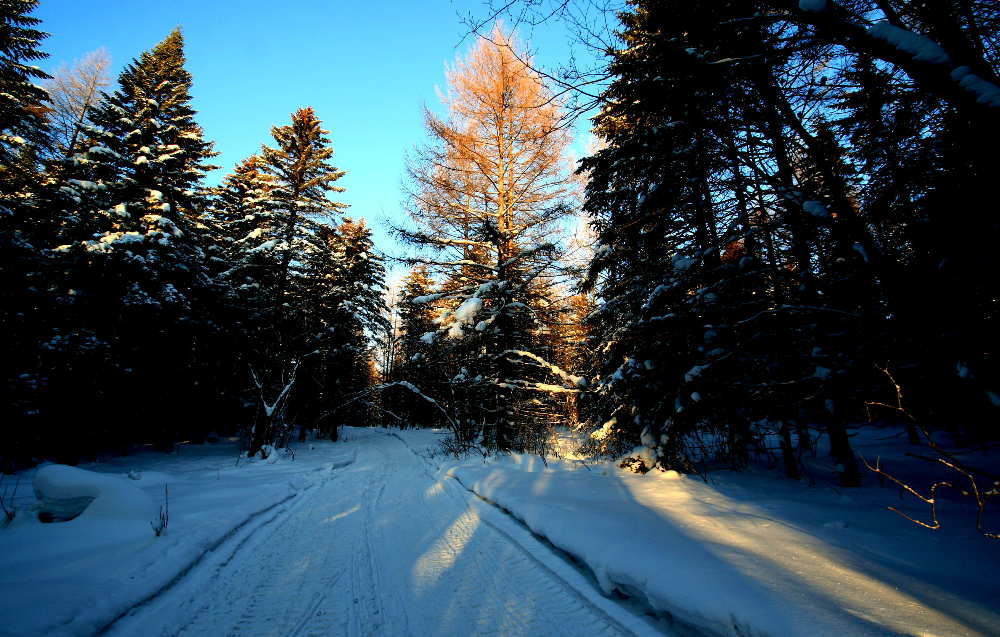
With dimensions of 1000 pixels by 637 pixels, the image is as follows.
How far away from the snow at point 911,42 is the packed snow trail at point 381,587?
4013mm

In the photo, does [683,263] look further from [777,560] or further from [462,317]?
[462,317]

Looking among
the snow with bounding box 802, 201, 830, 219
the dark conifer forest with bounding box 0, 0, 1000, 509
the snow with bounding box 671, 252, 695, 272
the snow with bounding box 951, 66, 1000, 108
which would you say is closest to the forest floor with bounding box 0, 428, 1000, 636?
the dark conifer forest with bounding box 0, 0, 1000, 509

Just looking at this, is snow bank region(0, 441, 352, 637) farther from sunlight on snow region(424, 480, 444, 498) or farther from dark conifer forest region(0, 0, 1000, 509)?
dark conifer forest region(0, 0, 1000, 509)

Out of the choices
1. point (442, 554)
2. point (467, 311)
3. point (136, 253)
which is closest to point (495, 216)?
point (467, 311)

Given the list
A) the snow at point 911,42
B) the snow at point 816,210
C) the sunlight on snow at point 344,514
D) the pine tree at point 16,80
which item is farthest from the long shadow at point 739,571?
the pine tree at point 16,80

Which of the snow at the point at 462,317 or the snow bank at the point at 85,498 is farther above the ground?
the snow at the point at 462,317

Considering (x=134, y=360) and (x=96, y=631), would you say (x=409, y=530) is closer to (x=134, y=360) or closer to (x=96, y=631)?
(x=96, y=631)

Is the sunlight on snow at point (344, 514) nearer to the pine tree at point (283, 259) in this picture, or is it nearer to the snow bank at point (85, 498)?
the snow bank at point (85, 498)

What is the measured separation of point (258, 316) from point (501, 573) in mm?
15171

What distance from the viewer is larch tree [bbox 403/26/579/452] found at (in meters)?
10.3

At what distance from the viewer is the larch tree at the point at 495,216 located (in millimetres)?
10289

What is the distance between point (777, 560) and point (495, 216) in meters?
9.57

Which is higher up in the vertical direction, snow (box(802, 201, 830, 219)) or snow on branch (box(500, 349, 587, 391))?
snow (box(802, 201, 830, 219))

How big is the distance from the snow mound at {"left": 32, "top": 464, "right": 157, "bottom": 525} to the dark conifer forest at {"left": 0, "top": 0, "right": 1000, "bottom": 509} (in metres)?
5.92
